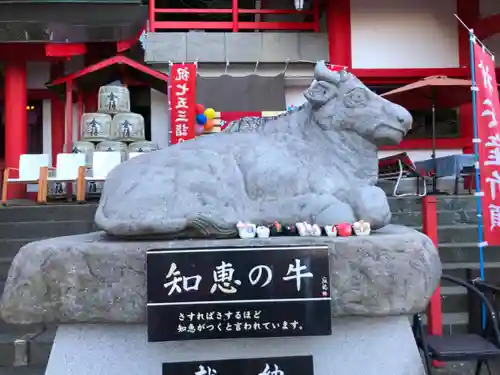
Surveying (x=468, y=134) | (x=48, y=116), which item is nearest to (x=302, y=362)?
(x=468, y=134)

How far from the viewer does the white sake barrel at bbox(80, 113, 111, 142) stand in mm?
7363

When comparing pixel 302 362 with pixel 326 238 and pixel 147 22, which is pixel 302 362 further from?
pixel 147 22

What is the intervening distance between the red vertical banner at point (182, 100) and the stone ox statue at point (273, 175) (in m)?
4.67

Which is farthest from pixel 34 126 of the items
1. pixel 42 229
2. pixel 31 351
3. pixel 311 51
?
pixel 31 351

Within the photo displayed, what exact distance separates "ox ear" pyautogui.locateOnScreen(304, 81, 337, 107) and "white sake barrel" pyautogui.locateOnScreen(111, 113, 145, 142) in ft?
17.8

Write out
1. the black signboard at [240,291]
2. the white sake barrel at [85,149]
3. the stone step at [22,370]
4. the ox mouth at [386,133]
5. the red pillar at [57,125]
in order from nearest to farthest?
the black signboard at [240,291]
the ox mouth at [386,133]
the stone step at [22,370]
the white sake barrel at [85,149]
the red pillar at [57,125]

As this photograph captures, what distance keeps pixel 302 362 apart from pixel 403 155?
485 cm

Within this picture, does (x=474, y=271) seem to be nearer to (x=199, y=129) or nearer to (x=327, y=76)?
(x=327, y=76)

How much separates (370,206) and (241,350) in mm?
783

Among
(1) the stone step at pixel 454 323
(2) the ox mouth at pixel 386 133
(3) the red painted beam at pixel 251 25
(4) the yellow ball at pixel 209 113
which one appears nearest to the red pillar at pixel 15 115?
(3) the red painted beam at pixel 251 25

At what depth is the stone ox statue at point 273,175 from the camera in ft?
6.86

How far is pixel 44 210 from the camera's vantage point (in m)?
5.59

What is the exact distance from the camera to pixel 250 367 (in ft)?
6.41

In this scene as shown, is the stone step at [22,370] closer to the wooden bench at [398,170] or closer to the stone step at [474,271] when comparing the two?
the stone step at [474,271]
